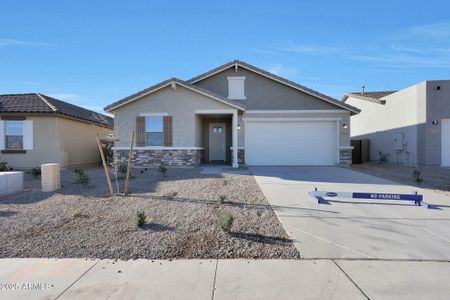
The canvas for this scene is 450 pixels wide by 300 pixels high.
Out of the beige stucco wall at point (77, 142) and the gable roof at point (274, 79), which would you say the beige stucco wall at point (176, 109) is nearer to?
the beige stucco wall at point (77, 142)

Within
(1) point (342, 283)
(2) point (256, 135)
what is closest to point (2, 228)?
(1) point (342, 283)

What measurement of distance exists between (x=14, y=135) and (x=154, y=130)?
7.39m

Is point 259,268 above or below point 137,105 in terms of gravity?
below

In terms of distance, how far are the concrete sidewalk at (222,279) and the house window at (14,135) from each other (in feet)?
42.5

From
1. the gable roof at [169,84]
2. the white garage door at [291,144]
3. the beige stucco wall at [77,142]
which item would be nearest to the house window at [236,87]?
the white garage door at [291,144]

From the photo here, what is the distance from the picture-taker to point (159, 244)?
4246 mm

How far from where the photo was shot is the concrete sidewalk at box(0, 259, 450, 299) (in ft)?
9.79

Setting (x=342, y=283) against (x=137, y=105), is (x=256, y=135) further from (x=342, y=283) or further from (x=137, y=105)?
(x=342, y=283)

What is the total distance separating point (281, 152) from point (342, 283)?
12157 mm

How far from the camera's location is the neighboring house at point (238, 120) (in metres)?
13.5

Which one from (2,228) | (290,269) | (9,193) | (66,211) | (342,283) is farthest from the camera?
(9,193)

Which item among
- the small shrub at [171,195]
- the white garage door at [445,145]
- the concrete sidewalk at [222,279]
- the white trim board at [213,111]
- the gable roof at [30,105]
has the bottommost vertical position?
the concrete sidewalk at [222,279]

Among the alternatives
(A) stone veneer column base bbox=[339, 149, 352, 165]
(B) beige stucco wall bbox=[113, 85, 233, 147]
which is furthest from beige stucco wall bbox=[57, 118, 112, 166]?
(A) stone veneer column base bbox=[339, 149, 352, 165]

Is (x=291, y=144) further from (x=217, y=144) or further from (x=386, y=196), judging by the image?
(x=386, y=196)
